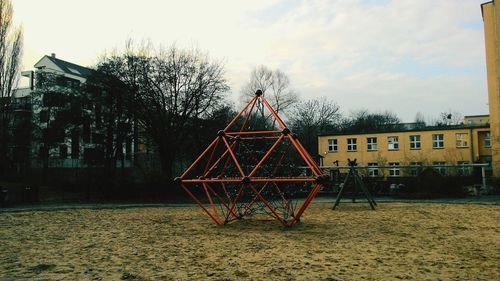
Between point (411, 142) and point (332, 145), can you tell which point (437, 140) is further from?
point (332, 145)

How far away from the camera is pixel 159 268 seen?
21.3ft

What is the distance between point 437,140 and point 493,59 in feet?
27.6

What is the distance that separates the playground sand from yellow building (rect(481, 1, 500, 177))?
938 inches

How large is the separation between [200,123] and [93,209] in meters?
10.8

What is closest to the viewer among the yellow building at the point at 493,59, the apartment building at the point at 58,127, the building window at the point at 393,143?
the apartment building at the point at 58,127

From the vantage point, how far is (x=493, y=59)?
34000mm

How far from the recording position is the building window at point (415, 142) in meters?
39.4

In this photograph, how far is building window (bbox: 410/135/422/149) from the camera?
39406 mm

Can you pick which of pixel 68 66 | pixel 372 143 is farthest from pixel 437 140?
pixel 68 66

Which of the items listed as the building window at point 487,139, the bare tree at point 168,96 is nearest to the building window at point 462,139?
the building window at point 487,139

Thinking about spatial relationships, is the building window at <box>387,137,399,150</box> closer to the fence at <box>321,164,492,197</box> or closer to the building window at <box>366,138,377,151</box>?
the building window at <box>366,138,377,151</box>

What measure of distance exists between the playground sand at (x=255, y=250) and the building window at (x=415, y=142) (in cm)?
2779

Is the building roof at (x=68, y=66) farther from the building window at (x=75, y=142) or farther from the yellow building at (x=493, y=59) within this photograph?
the yellow building at (x=493, y=59)

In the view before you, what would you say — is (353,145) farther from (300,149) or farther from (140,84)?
(300,149)
